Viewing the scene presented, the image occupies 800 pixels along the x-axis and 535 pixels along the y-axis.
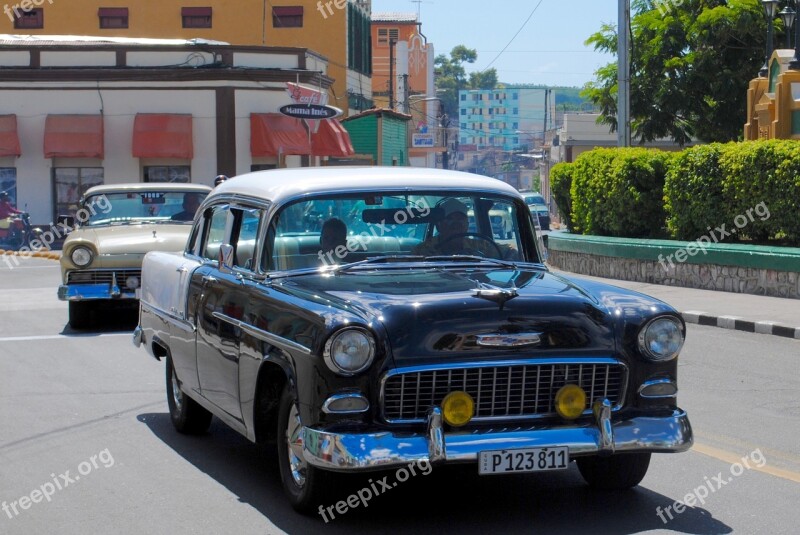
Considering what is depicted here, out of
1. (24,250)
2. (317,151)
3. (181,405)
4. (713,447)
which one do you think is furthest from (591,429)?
(317,151)

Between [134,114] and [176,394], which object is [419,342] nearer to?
[176,394]

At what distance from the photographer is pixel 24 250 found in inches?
1309

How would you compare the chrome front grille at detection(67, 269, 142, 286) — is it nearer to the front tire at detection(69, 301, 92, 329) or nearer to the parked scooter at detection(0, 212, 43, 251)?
the front tire at detection(69, 301, 92, 329)

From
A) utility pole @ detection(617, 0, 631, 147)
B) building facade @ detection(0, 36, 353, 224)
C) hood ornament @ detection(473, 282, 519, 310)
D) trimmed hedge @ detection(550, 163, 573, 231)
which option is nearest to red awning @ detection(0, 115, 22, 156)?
building facade @ detection(0, 36, 353, 224)

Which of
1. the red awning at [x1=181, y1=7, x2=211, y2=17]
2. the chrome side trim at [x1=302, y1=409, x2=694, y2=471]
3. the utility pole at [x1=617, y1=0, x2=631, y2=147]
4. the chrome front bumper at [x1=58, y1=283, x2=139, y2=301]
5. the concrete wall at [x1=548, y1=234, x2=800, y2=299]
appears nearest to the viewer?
the chrome side trim at [x1=302, y1=409, x2=694, y2=471]

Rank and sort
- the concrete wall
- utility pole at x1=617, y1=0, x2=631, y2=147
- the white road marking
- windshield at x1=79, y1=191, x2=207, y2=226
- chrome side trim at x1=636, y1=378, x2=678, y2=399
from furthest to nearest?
1. utility pole at x1=617, y1=0, x2=631, y2=147
2. the concrete wall
3. windshield at x1=79, y1=191, x2=207, y2=226
4. the white road marking
5. chrome side trim at x1=636, y1=378, x2=678, y2=399

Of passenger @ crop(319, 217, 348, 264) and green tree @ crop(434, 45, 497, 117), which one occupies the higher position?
green tree @ crop(434, 45, 497, 117)

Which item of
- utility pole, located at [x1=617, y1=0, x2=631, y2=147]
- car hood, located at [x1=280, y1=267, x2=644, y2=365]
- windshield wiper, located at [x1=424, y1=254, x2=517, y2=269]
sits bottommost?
car hood, located at [x1=280, y1=267, x2=644, y2=365]

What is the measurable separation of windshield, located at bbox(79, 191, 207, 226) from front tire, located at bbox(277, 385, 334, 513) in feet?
31.5

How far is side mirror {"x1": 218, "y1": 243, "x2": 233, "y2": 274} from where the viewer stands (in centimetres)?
724

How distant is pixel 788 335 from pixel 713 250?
4.72 metres

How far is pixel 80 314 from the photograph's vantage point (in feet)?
47.8

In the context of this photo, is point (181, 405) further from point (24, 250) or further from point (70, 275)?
point (24, 250)

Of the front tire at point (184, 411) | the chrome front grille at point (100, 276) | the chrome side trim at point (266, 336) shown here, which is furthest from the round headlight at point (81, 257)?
the chrome side trim at point (266, 336)
